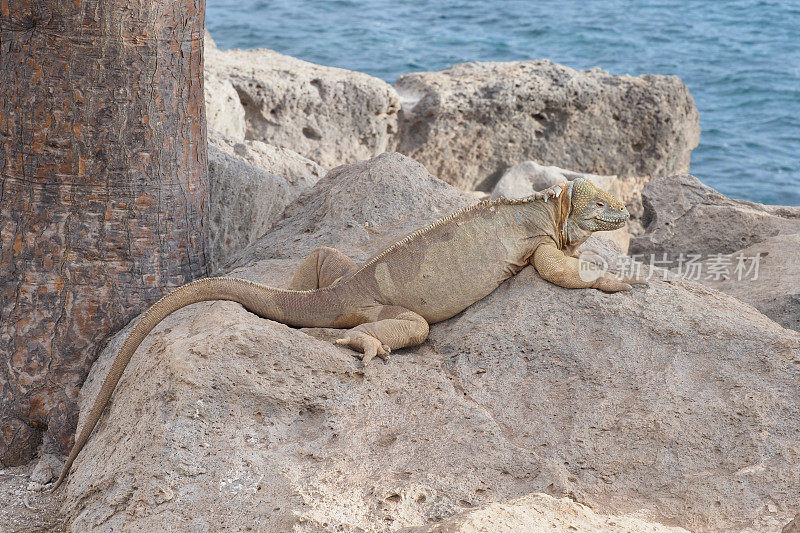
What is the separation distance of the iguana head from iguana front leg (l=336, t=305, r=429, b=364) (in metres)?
1.09

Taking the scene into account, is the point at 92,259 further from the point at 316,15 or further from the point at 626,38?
the point at 316,15

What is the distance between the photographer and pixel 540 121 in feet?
34.2

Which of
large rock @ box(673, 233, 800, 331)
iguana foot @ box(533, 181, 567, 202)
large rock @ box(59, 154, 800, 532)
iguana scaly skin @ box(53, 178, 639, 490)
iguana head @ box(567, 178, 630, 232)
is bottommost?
large rock @ box(673, 233, 800, 331)

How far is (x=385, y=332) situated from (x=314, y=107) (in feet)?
18.7

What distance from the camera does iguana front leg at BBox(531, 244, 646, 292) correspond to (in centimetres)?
425

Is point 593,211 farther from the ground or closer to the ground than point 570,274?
farther from the ground

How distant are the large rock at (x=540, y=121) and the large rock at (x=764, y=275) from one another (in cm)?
368

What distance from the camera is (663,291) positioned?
432cm

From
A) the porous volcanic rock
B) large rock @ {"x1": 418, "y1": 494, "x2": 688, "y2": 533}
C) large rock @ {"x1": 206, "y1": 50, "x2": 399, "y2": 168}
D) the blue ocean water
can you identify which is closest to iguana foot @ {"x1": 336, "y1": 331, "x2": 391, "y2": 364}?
large rock @ {"x1": 418, "y1": 494, "x2": 688, "y2": 533}

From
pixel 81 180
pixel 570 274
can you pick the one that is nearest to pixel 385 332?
pixel 570 274

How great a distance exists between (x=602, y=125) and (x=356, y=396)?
7783mm

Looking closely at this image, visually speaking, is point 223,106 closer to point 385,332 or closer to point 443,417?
point 385,332

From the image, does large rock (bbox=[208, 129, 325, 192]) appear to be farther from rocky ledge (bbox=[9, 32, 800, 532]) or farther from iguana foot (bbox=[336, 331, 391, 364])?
iguana foot (bbox=[336, 331, 391, 364])

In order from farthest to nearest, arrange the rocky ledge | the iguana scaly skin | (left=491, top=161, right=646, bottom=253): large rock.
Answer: (left=491, top=161, right=646, bottom=253): large rock
the iguana scaly skin
the rocky ledge
